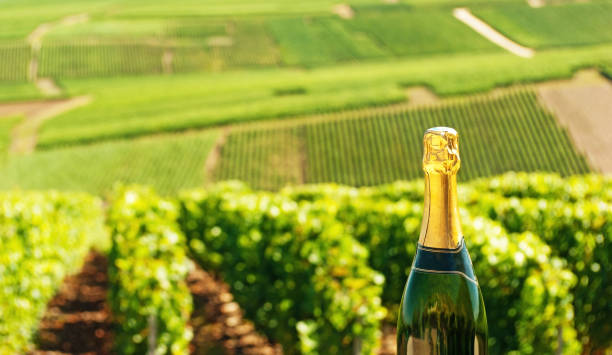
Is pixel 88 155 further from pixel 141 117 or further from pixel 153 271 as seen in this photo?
pixel 153 271

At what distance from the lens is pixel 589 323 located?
7.34 metres

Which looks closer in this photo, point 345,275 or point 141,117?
point 345,275

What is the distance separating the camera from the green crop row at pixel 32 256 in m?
8.15

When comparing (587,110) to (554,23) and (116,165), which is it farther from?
(116,165)

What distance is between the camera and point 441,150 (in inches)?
81.0

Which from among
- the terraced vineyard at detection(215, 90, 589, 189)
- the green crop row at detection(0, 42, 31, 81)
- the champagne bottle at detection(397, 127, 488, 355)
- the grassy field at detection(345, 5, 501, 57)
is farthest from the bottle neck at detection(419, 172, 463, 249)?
the green crop row at detection(0, 42, 31, 81)

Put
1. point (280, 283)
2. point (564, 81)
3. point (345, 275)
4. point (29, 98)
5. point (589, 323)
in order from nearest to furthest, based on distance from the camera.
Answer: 1. point (345, 275)
2. point (589, 323)
3. point (280, 283)
4. point (564, 81)
5. point (29, 98)

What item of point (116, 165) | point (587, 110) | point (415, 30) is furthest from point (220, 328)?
point (415, 30)

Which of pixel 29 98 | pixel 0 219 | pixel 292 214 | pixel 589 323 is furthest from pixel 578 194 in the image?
pixel 29 98

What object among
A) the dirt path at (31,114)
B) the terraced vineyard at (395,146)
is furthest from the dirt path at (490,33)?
the dirt path at (31,114)

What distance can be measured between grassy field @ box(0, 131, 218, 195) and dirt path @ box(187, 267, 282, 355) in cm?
2102

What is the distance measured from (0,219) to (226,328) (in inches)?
183

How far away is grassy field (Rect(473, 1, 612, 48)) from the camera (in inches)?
1929

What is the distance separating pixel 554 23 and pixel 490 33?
212 inches
